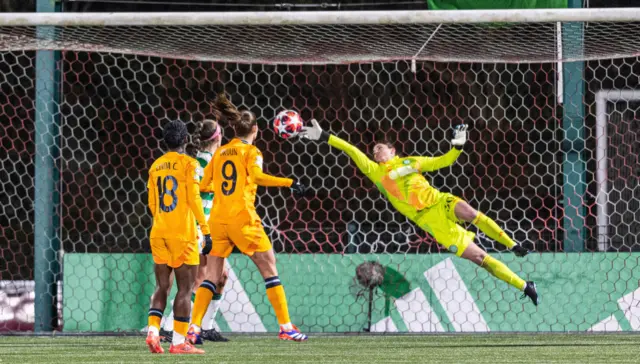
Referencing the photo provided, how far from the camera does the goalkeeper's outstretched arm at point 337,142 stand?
7871 mm

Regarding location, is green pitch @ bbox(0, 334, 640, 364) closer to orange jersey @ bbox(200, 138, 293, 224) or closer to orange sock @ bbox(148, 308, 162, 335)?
orange sock @ bbox(148, 308, 162, 335)

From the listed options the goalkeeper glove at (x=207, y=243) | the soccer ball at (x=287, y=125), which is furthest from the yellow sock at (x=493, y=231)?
the goalkeeper glove at (x=207, y=243)

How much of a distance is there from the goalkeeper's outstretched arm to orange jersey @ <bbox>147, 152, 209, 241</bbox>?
1685mm

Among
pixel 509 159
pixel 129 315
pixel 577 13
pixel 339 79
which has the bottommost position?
pixel 129 315

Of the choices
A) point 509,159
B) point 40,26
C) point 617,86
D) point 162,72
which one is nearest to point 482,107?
point 509,159

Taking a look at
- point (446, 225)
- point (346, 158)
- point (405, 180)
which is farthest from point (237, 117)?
point (346, 158)

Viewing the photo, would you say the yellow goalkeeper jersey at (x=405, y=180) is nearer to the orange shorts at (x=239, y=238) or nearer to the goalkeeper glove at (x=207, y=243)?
the orange shorts at (x=239, y=238)

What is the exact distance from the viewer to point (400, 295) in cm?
834

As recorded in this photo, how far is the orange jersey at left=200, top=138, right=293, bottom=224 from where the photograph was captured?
265 inches

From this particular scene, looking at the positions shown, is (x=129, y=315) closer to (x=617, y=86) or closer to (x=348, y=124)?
(x=348, y=124)

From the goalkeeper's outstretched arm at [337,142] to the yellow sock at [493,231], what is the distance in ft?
3.07

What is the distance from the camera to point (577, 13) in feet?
22.6

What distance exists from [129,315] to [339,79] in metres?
4.08

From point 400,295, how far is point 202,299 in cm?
211
